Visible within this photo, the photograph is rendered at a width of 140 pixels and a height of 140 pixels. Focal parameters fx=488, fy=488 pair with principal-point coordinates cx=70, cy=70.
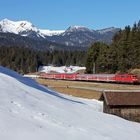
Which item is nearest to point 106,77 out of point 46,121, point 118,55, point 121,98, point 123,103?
point 118,55

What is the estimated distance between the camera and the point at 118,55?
5118 inches

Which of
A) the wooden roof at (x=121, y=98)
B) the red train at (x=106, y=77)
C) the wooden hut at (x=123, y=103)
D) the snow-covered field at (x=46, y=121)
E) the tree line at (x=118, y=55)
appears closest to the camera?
the snow-covered field at (x=46, y=121)

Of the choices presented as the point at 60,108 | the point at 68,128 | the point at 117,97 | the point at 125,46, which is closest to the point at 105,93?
the point at 117,97

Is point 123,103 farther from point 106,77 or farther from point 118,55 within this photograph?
point 118,55

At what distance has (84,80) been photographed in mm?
110812

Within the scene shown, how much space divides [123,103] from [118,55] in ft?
277

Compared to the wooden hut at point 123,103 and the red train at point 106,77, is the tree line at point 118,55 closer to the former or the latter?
the red train at point 106,77

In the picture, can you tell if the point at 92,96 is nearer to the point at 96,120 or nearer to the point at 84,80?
the point at 84,80

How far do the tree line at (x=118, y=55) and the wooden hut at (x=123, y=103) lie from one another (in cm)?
7577

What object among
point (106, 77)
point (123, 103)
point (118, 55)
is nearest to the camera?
point (123, 103)

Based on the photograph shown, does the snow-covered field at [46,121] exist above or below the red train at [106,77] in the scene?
above

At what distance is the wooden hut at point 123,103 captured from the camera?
148 feet

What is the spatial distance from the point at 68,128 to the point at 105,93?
28.0 metres

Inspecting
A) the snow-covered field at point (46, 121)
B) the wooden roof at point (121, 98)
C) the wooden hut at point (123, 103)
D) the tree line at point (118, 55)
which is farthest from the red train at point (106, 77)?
the snow-covered field at point (46, 121)
